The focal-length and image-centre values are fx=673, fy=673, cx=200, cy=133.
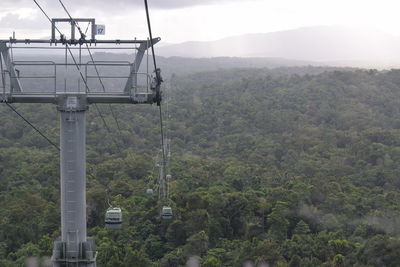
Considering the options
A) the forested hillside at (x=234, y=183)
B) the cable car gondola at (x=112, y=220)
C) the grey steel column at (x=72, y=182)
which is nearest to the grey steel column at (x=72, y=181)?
the grey steel column at (x=72, y=182)

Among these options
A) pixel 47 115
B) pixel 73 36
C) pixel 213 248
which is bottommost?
pixel 213 248

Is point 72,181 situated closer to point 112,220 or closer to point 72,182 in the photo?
point 72,182

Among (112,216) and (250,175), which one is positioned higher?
(112,216)

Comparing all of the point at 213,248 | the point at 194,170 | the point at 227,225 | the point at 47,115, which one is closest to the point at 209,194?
the point at 227,225

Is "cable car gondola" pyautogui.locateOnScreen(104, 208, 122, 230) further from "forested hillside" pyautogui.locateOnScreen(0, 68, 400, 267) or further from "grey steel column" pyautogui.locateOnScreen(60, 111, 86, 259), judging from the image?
"forested hillside" pyautogui.locateOnScreen(0, 68, 400, 267)

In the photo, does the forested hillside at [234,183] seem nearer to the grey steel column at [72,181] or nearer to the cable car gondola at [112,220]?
the cable car gondola at [112,220]

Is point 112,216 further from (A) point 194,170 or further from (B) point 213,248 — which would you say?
(A) point 194,170

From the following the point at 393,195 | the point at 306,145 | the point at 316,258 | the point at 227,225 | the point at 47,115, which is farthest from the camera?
the point at 47,115

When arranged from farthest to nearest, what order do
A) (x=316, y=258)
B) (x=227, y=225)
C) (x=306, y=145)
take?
1. (x=306, y=145)
2. (x=227, y=225)
3. (x=316, y=258)
